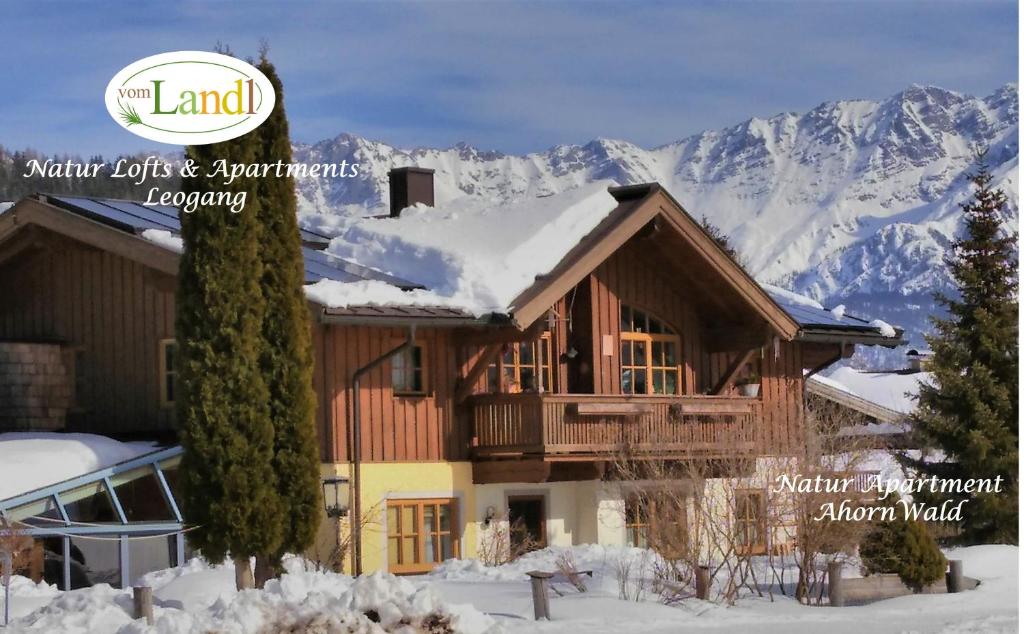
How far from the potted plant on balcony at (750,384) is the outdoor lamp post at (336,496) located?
779 centimetres

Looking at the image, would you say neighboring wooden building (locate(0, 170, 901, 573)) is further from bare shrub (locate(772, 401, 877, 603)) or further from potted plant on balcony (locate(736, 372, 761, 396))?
bare shrub (locate(772, 401, 877, 603))

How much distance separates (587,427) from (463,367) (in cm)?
203

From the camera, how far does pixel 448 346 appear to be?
26.3 m

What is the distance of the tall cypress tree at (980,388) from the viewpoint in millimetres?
27734

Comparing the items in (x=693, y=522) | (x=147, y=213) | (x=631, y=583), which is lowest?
(x=631, y=583)

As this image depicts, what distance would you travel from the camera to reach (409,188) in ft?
101

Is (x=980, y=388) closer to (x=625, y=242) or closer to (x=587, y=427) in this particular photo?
(x=625, y=242)

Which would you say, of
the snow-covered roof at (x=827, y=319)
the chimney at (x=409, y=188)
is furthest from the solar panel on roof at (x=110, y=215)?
the snow-covered roof at (x=827, y=319)

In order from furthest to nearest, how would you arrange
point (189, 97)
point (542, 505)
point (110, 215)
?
1. point (542, 505)
2. point (110, 215)
3. point (189, 97)

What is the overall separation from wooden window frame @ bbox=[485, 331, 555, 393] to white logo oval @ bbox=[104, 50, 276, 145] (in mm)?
7168

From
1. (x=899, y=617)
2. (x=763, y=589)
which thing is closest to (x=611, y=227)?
(x=763, y=589)

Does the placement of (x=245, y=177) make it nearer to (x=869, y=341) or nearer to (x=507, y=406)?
(x=507, y=406)

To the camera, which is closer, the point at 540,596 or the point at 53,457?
the point at 540,596

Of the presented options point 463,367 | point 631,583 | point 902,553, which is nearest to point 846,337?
point 463,367
